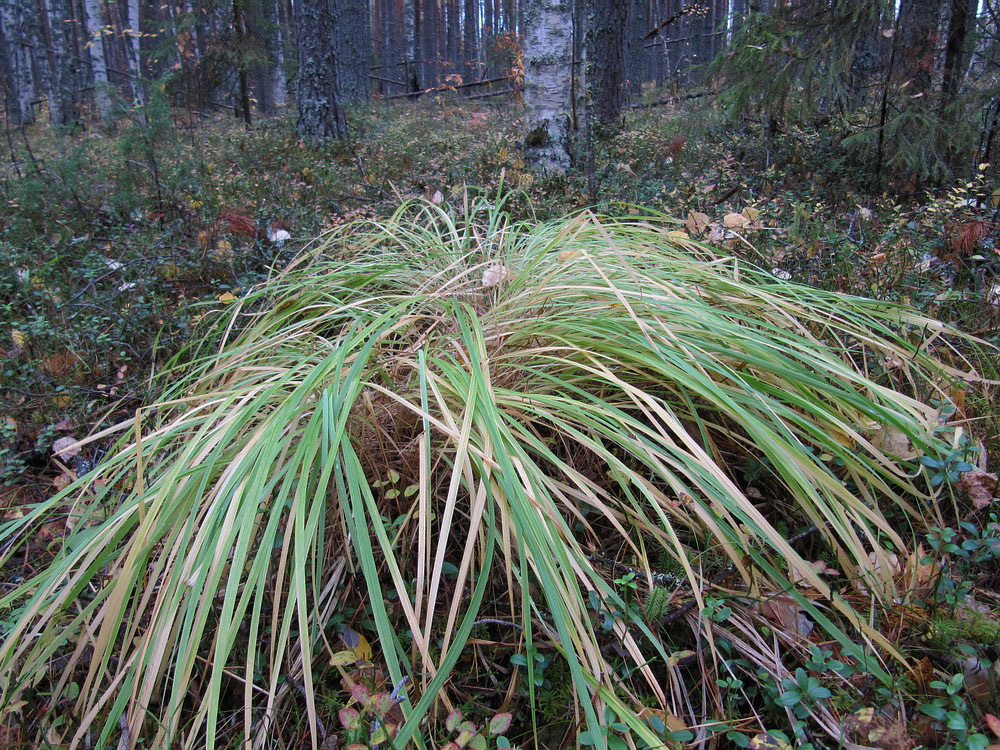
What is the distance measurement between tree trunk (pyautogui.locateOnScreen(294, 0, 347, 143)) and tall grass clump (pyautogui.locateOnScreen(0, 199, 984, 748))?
6093 millimetres

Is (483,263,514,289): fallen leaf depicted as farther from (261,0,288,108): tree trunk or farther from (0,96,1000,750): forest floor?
(261,0,288,108): tree trunk

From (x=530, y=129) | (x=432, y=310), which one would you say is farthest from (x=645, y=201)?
(x=432, y=310)

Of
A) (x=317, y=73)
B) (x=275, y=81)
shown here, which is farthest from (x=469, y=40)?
(x=317, y=73)

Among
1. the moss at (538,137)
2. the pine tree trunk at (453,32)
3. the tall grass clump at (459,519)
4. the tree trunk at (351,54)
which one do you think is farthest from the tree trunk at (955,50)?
the pine tree trunk at (453,32)

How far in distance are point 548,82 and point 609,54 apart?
3.68 metres

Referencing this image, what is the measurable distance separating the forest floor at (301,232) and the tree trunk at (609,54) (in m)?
1.26

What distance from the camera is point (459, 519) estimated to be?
1.59m

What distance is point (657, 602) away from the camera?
50.2 inches

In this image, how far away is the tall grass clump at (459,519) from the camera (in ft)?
3.71

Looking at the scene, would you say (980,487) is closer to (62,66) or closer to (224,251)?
(224,251)

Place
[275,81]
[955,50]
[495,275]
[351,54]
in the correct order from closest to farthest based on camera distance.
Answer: [495,275], [955,50], [351,54], [275,81]

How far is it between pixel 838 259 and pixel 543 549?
221cm

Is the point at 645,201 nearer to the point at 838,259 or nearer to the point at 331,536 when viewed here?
the point at 838,259

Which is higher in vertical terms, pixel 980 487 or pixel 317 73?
pixel 317 73
